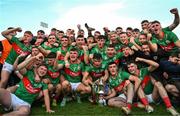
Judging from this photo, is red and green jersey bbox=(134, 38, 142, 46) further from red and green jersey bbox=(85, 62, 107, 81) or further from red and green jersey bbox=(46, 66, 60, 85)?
red and green jersey bbox=(46, 66, 60, 85)

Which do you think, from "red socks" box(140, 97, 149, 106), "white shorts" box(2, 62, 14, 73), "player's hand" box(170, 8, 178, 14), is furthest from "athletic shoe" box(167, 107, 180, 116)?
"white shorts" box(2, 62, 14, 73)

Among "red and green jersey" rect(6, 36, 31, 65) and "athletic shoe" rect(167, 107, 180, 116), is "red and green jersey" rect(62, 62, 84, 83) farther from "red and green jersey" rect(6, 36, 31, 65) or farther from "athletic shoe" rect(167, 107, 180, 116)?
"athletic shoe" rect(167, 107, 180, 116)

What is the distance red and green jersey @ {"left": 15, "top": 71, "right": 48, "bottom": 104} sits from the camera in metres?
7.55

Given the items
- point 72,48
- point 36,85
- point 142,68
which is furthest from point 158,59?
point 36,85

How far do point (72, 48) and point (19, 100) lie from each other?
2484mm

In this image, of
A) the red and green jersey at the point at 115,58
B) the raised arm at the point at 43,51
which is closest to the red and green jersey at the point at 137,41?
the red and green jersey at the point at 115,58

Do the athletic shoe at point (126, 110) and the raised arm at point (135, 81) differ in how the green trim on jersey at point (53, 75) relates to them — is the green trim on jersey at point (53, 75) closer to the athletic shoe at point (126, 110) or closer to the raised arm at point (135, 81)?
the raised arm at point (135, 81)

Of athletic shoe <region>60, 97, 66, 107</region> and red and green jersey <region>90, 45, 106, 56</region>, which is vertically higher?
red and green jersey <region>90, 45, 106, 56</region>

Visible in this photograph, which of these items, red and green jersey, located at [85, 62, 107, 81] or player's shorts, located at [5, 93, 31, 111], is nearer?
player's shorts, located at [5, 93, 31, 111]

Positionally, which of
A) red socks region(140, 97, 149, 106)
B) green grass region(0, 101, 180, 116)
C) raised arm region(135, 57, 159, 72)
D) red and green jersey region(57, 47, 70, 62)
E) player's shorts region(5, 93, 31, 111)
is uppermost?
red and green jersey region(57, 47, 70, 62)

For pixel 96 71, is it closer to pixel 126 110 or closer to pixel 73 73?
pixel 73 73

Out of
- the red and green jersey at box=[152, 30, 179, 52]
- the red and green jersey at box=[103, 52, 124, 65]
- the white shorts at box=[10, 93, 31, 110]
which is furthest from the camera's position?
the red and green jersey at box=[103, 52, 124, 65]

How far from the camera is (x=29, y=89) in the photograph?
7.63 metres

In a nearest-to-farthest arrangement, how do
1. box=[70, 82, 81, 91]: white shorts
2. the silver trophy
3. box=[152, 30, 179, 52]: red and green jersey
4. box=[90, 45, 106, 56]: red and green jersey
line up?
the silver trophy, box=[152, 30, 179, 52]: red and green jersey, box=[70, 82, 81, 91]: white shorts, box=[90, 45, 106, 56]: red and green jersey
